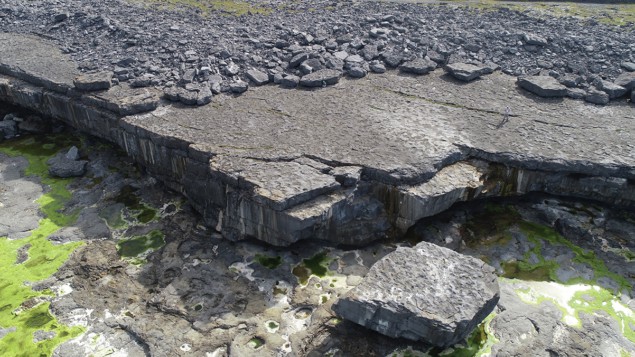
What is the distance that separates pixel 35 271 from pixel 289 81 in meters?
8.39

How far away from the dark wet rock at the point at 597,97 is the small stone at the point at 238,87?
990cm

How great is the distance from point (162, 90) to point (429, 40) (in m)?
9.47

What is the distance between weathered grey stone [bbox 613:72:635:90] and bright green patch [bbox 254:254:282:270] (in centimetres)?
1124

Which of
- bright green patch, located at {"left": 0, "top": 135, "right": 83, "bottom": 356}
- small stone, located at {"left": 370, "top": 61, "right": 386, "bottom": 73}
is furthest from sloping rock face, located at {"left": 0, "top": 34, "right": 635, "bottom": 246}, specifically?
bright green patch, located at {"left": 0, "top": 135, "right": 83, "bottom": 356}

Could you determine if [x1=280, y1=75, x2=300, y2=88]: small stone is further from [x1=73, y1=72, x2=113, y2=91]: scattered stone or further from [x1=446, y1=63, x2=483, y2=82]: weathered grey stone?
[x1=73, y1=72, x2=113, y2=91]: scattered stone

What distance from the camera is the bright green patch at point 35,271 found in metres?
9.33

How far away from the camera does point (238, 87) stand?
14.2 metres

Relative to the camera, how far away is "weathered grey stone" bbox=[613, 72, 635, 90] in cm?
1384

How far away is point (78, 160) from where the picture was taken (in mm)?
14812

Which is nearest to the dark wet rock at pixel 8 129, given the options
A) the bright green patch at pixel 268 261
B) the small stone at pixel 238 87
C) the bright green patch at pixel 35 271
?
the bright green patch at pixel 35 271

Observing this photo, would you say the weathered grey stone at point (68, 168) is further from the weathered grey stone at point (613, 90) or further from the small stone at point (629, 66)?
the small stone at point (629, 66)

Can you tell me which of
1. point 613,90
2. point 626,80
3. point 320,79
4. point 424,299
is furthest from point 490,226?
point 626,80

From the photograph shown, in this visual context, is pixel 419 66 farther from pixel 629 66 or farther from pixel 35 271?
pixel 35 271

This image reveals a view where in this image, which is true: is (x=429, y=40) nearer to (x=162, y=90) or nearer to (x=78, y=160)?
(x=162, y=90)
